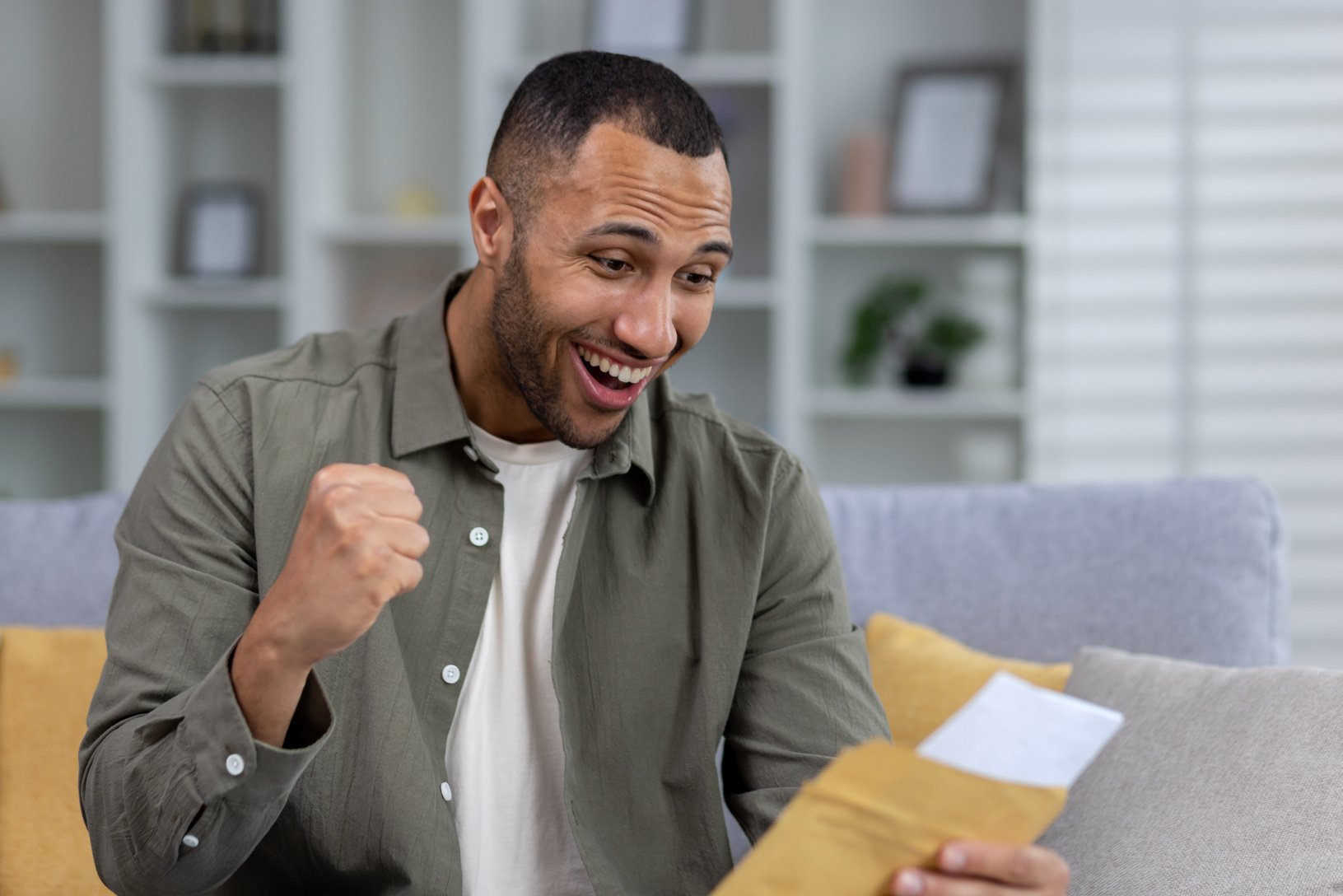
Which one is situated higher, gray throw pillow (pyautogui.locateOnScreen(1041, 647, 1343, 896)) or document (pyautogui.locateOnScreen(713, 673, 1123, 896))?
document (pyautogui.locateOnScreen(713, 673, 1123, 896))

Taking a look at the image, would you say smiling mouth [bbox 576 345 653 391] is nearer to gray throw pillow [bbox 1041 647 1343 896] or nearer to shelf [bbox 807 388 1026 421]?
gray throw pillow [bbox 1041 647 1343 896]

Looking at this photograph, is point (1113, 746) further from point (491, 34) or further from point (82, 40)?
point (82, 40)

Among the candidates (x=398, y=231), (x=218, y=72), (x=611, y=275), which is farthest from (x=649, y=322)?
(x=218, y=72)

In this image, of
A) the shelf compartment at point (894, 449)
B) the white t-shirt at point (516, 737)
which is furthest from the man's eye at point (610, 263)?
the shelf compartment at point (894, 449)

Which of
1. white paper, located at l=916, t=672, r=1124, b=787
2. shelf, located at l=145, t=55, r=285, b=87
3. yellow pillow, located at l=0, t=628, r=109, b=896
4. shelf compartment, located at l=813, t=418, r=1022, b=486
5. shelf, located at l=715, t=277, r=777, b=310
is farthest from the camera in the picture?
shelf compartment, located at l=813, t=418, r=1022, b=486

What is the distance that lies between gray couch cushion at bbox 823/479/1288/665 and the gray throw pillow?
0.21 metres

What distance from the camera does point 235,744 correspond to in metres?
0.98

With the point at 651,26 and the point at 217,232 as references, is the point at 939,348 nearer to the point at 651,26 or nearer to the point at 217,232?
the point at 651,26

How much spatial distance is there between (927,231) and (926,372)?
0.34 meters

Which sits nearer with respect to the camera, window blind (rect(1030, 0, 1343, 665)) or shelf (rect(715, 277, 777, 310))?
window blind (rect(1030, 0, 1343, 665))

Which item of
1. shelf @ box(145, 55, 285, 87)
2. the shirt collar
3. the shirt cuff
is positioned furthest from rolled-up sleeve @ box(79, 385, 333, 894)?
shelf @ box(145, 55, 285, 87)

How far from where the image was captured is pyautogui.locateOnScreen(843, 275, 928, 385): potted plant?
10.8 ft

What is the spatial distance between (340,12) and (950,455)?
1.91 meters

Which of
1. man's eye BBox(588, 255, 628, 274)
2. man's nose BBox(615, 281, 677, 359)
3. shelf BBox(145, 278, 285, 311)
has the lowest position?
man's nose BBox(615, 281, 677, 359)
